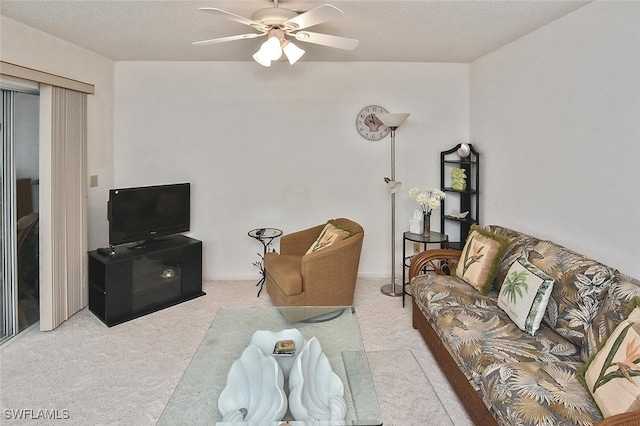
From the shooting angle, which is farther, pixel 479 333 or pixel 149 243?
pixel 149 243

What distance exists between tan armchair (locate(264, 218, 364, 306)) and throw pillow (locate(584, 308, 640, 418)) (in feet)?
6.55

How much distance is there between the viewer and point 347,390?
6.44 ft

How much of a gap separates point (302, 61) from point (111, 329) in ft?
10.7

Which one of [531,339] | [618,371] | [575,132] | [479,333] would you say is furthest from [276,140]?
[618,371]

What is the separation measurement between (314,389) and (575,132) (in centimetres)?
244

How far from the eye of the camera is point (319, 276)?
11.2ft

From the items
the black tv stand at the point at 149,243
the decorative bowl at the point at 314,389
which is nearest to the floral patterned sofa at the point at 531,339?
the decorative bowl at the point at 314,389

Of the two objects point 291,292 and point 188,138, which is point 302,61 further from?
point 291,292

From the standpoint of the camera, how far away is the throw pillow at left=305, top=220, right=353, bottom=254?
144 inches

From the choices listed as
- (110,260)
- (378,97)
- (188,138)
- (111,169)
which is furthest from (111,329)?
(378,97)

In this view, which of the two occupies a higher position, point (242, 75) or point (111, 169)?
point (242, 75)

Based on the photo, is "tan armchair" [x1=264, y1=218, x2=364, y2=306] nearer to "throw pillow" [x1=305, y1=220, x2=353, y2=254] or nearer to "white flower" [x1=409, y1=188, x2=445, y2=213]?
"throw pillow" [x1=305, y1=220, x2=353, y2=254]

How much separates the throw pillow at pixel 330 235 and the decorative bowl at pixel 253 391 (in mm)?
1569

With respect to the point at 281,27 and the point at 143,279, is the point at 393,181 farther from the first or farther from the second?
the point at 143,279
